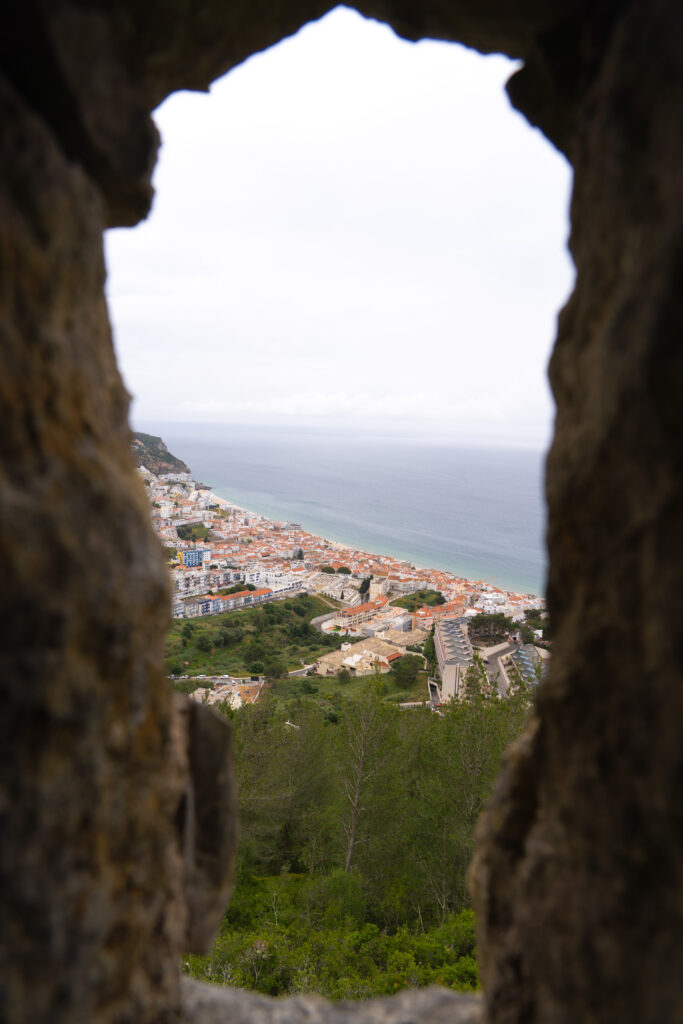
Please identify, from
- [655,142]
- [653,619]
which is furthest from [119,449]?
[655,142]

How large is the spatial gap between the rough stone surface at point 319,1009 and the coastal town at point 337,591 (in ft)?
69.1

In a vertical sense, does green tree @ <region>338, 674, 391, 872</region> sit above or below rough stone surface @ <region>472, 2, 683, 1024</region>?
below

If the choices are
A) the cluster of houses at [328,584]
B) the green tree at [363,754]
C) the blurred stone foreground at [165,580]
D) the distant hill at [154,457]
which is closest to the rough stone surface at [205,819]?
the blurred stone foreground at [165,580]

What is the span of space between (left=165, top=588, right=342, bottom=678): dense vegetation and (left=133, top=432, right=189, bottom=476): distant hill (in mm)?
46025

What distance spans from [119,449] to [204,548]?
56.3 metres

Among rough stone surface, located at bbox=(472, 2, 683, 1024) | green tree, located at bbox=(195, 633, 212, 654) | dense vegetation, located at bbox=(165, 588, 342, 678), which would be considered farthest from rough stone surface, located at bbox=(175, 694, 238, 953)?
green tree, located at bbox=(195, 633, 212, 654)

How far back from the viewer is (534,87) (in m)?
3.15

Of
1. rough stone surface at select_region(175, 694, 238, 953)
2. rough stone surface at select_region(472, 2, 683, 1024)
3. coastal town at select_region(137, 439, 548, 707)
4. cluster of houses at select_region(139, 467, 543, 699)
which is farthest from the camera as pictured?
cluster of houses at select_region(139, 467, 543, 699)

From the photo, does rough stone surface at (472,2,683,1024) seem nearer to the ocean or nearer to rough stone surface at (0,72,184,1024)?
rough stone surface at (0,72,184,1024)

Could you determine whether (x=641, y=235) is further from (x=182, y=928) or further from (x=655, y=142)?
(x=182, y=928)

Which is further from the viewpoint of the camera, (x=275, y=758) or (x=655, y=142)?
(x=275, y=758)

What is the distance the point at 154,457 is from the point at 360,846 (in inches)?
3503

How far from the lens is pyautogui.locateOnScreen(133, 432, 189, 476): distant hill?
8338 cm

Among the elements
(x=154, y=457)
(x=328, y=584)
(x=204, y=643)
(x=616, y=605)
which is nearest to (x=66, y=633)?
(x=616, y=605)
